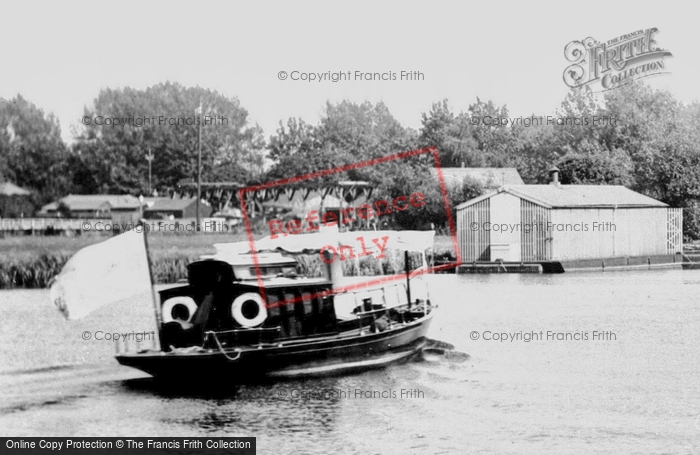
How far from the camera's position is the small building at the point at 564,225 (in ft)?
165

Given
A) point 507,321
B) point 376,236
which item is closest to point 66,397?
point 376,236

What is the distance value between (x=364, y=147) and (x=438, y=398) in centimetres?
5731

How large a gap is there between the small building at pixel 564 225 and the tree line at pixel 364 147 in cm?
174

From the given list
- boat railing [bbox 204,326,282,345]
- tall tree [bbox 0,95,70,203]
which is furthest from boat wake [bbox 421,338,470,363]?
tall tree [bbox 0,95,70,203]

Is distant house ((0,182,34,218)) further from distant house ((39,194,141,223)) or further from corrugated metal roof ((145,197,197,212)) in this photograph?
corrugated metal roof ((145,197,197,212))

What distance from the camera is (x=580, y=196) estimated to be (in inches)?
2021

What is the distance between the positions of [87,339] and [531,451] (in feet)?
56.4

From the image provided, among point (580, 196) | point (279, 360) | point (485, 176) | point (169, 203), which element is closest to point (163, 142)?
point (169, 203)

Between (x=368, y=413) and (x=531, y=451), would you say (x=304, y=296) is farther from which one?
(x=531, y=451)

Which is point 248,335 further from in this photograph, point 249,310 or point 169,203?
point 169,203

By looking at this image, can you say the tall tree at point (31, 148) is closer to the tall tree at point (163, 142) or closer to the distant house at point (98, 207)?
the distant house at point (98, 207)

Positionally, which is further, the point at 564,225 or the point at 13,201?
the point at 564,225

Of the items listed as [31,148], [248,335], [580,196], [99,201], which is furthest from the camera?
[99,201]

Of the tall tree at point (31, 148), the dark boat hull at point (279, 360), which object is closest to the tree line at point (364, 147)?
the tall tree at point (31, 148)
